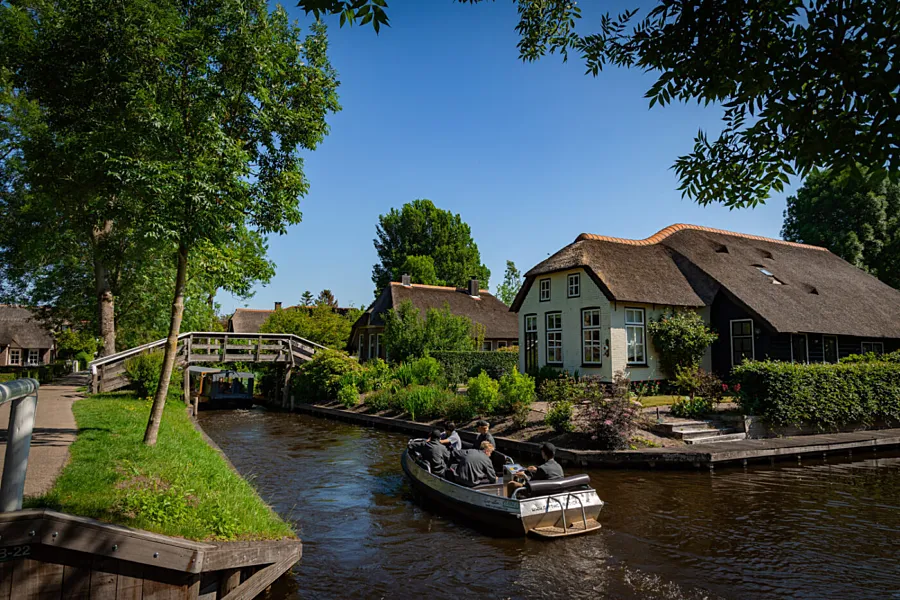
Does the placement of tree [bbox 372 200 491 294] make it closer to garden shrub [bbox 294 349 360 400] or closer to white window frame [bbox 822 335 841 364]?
garden shrub [bbox 294 349 360 400]

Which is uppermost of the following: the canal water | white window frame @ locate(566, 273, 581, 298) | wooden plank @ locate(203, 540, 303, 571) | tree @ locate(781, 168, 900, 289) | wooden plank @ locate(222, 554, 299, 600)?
tree @ locate(781, 168, 900, 289)

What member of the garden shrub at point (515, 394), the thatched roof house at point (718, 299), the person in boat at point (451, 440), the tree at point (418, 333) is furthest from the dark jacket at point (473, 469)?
the tree at point (418, 333)

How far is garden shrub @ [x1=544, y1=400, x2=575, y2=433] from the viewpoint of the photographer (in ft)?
53.2

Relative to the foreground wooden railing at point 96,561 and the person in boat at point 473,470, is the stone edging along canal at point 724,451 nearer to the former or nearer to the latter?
the person in boat at point 473,470

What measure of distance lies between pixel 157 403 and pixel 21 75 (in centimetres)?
797

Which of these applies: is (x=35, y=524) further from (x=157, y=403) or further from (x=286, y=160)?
(x=286, y=160)

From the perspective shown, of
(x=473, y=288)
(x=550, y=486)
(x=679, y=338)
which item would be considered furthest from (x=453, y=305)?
(x=550, y=486)

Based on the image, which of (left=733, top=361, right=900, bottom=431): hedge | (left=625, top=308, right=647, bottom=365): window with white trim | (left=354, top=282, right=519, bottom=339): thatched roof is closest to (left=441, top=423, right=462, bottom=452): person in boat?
(left=733, top=361, right=900, bottom=431): hedge

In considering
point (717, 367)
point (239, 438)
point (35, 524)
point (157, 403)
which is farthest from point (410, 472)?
point (717, 367)

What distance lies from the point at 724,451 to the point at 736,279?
41.8 feet

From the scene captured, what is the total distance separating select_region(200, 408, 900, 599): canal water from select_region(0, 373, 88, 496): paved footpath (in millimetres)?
3580

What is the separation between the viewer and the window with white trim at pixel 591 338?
23.5 m

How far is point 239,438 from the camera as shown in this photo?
20.0 metres

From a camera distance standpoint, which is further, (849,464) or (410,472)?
(849,464)
